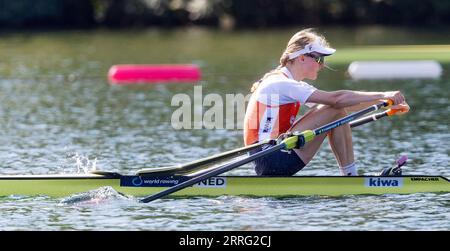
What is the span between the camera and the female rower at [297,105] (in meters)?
14.4

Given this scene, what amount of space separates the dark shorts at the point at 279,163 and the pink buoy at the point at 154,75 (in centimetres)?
1525

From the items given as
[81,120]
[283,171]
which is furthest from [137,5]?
[283,171]

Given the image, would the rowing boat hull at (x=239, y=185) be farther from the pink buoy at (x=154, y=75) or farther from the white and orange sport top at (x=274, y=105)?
the pink buoy at (x=154, y=75)

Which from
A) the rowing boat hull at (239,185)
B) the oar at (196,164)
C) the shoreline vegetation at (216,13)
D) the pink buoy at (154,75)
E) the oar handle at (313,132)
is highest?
the shoreline vegetation at (216,13)

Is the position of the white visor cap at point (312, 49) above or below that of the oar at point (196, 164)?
above

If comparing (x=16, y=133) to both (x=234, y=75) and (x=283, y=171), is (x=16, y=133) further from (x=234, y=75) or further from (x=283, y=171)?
(x=234, y=75)

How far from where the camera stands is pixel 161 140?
20.3 meters

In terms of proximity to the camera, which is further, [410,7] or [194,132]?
[410,7]

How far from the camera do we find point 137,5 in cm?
5762

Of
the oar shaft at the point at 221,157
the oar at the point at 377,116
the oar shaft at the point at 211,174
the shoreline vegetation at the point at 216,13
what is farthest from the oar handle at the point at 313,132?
the shoreline vegetation at the point at 216,13

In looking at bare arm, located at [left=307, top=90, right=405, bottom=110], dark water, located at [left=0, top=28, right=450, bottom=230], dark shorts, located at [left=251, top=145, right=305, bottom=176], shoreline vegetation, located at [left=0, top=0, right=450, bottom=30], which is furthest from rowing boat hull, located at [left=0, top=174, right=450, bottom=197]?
shoreline vegetation, located at [left=0, top=0, right=450, bottom=30]

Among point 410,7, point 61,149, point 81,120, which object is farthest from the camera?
point 410,7

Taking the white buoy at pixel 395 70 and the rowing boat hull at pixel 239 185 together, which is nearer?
the rowing boat hull at pixel 239 185

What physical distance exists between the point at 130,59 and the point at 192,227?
81.8 feet
